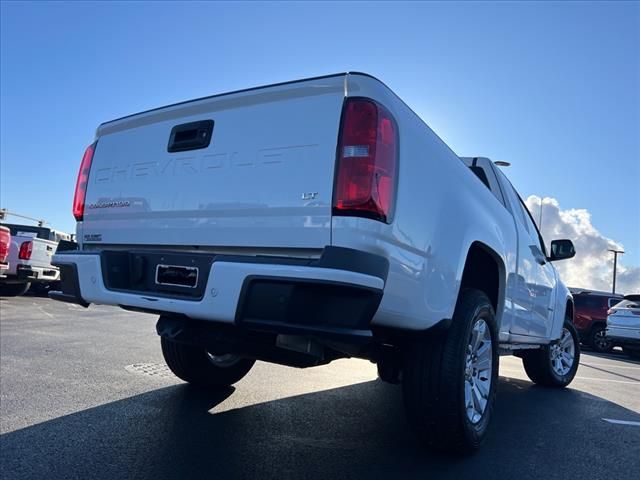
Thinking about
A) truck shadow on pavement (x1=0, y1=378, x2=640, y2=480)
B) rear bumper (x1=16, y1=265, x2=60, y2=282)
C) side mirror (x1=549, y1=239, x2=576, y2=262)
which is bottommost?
truck shadow on pavement (x1=0, y1=378, x2=640, y2=480)

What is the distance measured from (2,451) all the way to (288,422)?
1.72 m

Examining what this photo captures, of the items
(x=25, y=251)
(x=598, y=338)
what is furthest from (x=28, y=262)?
(x=598, y=338)

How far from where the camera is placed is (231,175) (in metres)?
2.64

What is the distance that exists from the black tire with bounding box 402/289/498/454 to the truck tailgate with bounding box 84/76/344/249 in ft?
3.39

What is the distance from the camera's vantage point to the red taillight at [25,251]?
38.7 ft

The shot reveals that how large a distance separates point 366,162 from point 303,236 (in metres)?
0.43

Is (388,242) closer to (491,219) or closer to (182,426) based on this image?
(491,219)

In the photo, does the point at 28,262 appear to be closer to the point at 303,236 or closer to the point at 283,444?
the point at 283,444

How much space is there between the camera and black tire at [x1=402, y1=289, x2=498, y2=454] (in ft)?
9.30

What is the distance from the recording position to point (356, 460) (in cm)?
302

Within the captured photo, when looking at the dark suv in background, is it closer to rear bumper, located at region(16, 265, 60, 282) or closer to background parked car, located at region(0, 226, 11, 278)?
rear bumper, located at region(16, 265, 60, 282)

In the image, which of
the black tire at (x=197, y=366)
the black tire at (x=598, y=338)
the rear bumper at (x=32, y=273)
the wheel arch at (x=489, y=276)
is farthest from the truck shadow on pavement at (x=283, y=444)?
the black tire at (x=598, y=338)

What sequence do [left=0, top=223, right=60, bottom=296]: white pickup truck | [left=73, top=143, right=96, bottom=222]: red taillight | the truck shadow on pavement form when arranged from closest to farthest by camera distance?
the truck shadow on pavement, [left=73, top=143, right=96, bottom=222]: red taillight, [left=0, top=223, right=60, bottom=296]: white pickup truck

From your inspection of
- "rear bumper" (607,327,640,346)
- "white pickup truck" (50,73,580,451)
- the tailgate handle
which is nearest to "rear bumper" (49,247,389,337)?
"white pickup truck" (50,73,580,451)
